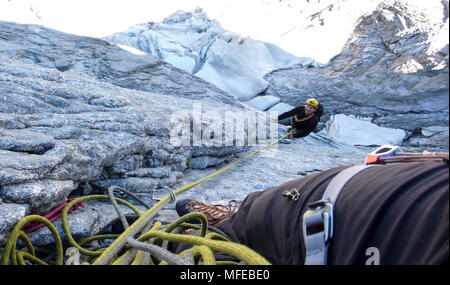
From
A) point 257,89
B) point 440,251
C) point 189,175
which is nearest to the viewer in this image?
point 440,251

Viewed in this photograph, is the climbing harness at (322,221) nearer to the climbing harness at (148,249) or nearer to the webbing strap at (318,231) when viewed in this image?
the webbing strap at (318,231)

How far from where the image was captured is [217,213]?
1.69 meters

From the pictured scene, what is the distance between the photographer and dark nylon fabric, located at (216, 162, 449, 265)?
579mm

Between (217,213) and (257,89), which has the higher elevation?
(257,89)

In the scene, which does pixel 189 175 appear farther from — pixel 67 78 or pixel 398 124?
pixel 398 124

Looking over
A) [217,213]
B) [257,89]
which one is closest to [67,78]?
[217,213]

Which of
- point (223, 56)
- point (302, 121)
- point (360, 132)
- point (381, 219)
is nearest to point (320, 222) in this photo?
point (381, 219)

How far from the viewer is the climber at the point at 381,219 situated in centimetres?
58

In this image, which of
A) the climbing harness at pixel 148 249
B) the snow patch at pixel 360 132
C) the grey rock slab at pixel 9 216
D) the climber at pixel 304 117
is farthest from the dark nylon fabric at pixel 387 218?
the snow patch at pixel 360 132

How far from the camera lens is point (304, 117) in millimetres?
4891

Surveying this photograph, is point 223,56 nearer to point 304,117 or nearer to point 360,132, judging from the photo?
point 360,132

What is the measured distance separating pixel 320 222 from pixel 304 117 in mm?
4326

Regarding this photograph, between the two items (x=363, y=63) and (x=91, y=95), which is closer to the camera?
(x=91, y=95)
